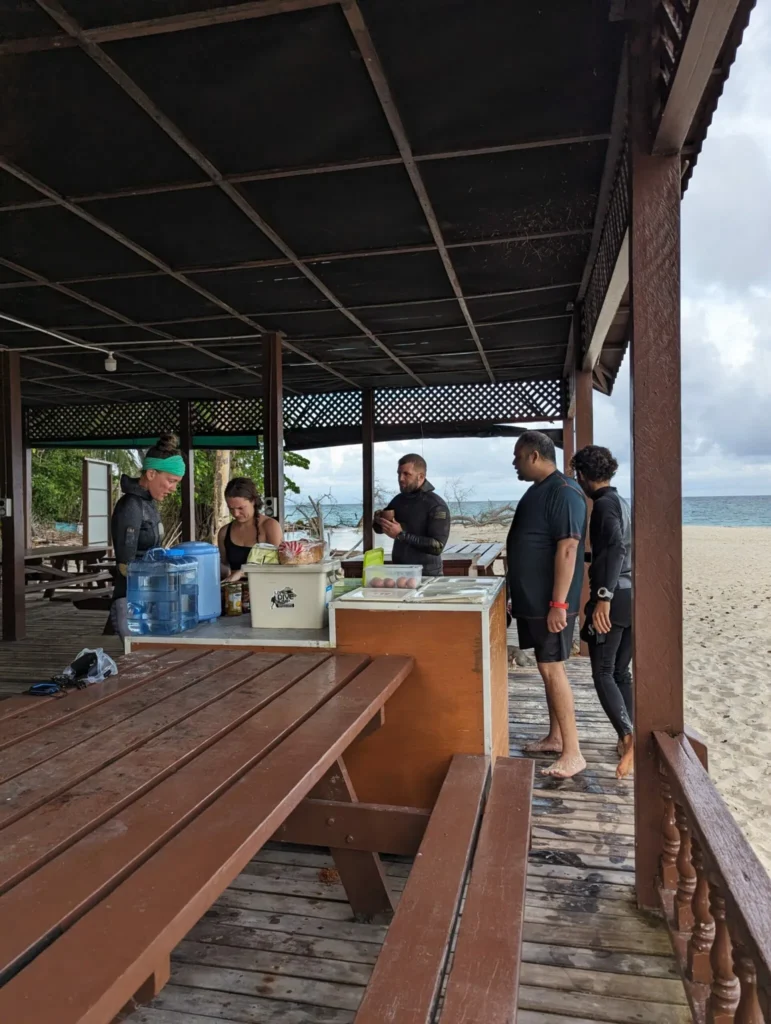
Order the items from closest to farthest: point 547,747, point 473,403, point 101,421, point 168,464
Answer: point 547,747
point 168,464
point 473,403
point 101,421

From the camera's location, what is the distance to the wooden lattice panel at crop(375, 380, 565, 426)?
26.9 feet

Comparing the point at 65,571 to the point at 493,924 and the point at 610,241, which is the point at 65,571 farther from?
the point at 493,924

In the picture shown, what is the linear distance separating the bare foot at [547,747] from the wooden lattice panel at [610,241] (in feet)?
7.79

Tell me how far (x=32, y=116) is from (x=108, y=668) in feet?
7.12

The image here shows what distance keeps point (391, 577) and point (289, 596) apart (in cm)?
40

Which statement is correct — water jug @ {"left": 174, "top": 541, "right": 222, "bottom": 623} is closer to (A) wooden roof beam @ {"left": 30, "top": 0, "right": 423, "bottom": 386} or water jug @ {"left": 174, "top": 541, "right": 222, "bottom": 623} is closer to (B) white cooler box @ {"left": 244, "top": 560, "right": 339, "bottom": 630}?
(B) white cooler box @ {"left": 244, "top": 560, "right": 339, "bottom": 630}

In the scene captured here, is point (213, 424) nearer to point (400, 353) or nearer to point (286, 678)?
point (400, 353)

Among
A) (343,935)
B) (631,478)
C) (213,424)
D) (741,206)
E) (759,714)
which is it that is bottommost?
(759,714)

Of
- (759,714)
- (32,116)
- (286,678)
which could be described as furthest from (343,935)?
(759,714)

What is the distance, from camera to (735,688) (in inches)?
228

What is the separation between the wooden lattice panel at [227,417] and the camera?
9.45m

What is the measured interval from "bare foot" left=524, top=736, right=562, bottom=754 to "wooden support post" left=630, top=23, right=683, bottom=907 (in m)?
1.31

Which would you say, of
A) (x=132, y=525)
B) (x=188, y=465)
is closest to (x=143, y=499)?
(x=132, y=525)

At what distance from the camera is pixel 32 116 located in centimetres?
259
